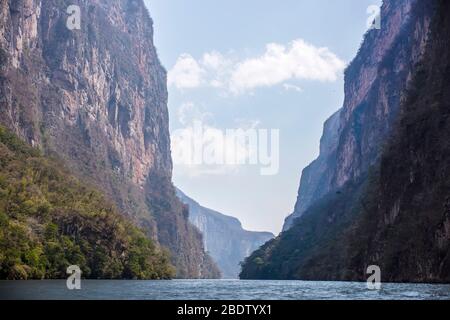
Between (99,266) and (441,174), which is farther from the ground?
(441,174)

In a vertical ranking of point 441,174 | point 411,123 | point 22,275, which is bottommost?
point 22,275

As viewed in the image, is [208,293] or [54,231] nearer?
[208,293]

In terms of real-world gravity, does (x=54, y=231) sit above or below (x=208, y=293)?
above

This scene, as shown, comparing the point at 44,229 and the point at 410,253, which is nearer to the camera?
the point at 410,253

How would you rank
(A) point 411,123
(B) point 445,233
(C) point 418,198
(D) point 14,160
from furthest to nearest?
(D) point 14,160
(A) point 411,123
(C) point 418,198
(B) point 445,233

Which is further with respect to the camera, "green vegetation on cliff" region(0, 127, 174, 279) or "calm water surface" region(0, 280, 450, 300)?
"green vegetation on cliff" region(0, 127, 174, 279)

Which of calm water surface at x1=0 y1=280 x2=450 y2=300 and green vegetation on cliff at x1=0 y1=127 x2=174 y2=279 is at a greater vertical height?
green vegetation on cliff at x1=0 y1=127 x2=174 y2=279

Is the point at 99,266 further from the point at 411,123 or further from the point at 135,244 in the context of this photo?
the point at 411,123
